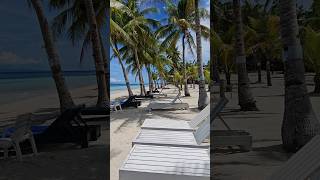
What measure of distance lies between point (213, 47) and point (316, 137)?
43.9 inches

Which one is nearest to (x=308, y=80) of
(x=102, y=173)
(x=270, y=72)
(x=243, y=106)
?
(x=270, y=72)

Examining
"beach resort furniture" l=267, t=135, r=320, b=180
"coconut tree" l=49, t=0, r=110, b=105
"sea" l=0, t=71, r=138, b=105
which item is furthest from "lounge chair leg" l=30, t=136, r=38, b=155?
"beach resort furniture" l=267, t=135, r=320, b=180

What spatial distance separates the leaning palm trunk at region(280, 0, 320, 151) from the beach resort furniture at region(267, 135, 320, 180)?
0.14m

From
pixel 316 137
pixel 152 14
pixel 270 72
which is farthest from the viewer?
pixel 152 14

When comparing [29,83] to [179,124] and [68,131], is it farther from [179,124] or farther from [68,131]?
[179,124]

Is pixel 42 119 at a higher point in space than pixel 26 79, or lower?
lower

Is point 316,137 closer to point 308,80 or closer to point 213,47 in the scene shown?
point 308,80

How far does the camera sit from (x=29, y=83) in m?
3.59

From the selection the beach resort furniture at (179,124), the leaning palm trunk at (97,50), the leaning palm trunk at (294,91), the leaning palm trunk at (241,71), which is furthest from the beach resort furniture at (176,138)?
the leaning palm trunk at (294,91)

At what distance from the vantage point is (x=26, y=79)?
3.58 meters

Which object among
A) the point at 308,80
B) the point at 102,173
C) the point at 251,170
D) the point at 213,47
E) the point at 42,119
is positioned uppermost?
the point at 213,47

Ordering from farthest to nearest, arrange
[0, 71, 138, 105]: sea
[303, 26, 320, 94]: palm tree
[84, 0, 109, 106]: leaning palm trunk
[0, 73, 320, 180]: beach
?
[84, 0, 109, 106]: leaning palm trunk, [0, 71, 138, 105]: sea, [0, 73, 320, 180]: beach, [303, 26, 320, 94]: palm tree

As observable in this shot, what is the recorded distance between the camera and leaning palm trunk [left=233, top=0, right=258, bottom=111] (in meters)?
2.98

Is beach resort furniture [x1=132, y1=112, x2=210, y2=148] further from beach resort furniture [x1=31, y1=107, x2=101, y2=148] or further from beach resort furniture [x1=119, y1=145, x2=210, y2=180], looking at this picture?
beach resort furniture [x1=31, y1=107, x2=101, y2=148]
